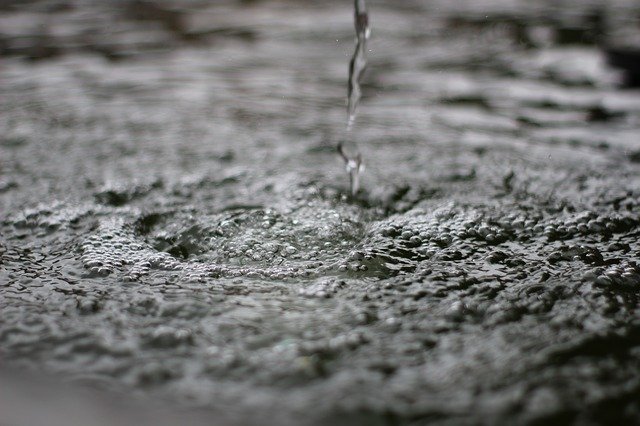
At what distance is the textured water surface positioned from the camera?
1.04 meters

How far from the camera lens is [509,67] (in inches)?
125

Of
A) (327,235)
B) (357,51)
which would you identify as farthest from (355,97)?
(327,235)

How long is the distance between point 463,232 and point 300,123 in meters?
1.07

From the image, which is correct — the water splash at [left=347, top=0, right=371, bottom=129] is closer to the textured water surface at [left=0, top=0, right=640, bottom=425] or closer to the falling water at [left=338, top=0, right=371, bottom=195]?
the falling water at [left=338, top=0, right=371, bottom=195]

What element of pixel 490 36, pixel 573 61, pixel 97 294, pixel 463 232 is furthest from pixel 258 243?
pixel 490 36

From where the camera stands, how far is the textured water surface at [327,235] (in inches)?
41.0

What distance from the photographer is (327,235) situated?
1585mm

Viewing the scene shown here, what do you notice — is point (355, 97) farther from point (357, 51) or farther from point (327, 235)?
point (327, 235)

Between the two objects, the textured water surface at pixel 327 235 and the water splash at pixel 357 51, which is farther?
the water splash at pixel 357 51

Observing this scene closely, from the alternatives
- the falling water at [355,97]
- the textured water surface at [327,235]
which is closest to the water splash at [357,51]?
the falling water at [355,97]

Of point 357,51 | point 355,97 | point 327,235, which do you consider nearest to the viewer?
point 327,235

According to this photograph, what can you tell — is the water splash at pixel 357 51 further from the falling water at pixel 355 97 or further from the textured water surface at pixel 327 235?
the textured water surface at pixel 327 235

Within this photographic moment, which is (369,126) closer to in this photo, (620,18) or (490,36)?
(490,36)

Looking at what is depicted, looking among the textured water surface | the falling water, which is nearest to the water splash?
the falling water
